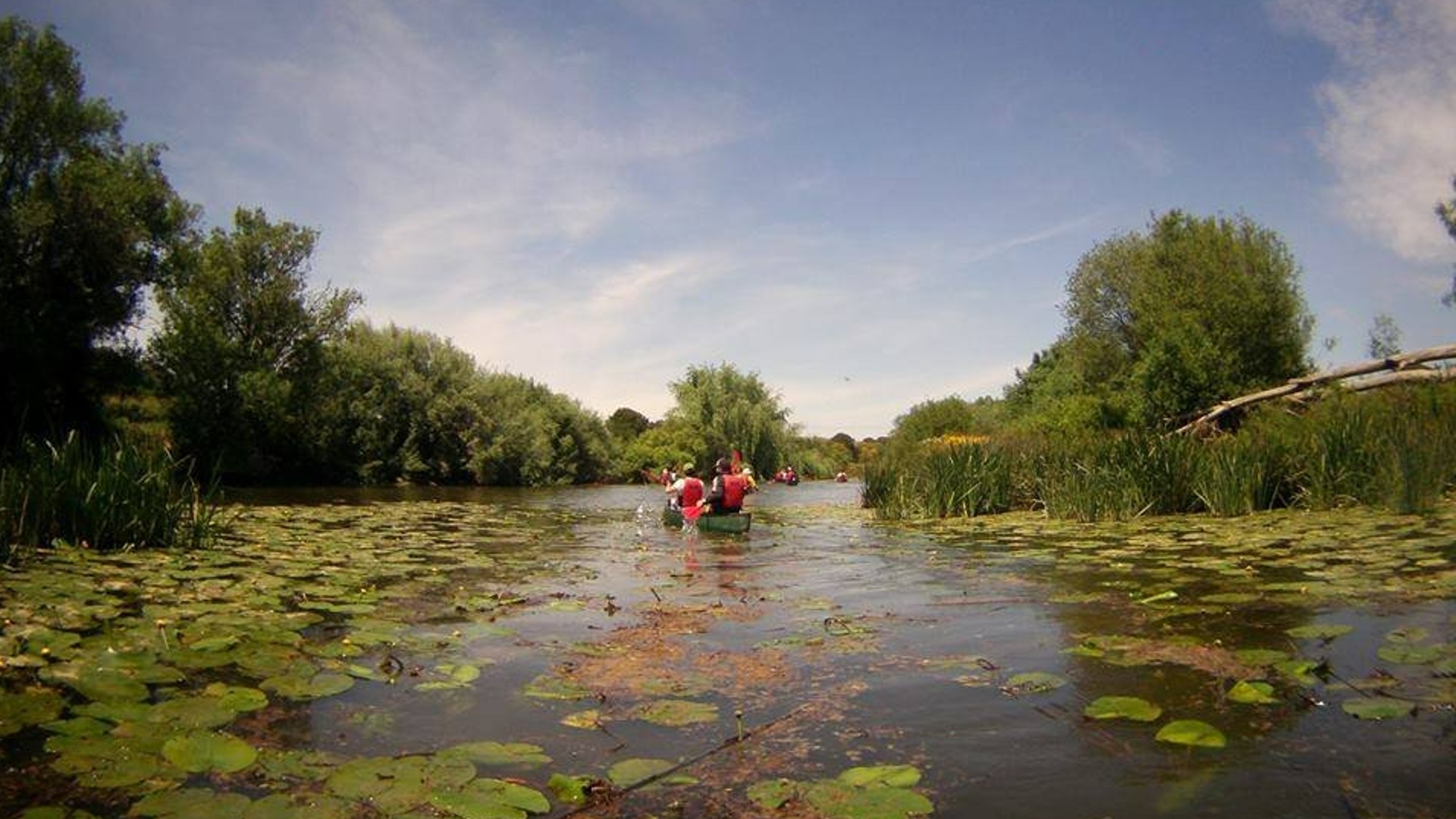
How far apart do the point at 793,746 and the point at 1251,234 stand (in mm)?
36778

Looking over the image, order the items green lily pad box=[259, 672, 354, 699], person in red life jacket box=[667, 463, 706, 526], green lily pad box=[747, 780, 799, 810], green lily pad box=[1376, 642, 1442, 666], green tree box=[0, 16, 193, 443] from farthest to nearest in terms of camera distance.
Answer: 1. green tree box=[0, 16, 193, 443]
2. person in red life jacket box=[667, 463, 706, 526]
3. green lily pad box=[259, 672, 354, 699]
4. green lily pad box=[1376, 642, 1442, 666]
5. green lily pad box=[747, 780, 799, 810]

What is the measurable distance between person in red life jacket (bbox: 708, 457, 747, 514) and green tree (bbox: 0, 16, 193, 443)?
21.8 metres

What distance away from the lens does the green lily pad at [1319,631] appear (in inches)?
170

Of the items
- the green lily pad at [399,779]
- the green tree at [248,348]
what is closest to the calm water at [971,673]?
the green lily pad at [399,779]

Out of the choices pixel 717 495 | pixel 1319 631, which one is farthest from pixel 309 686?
pixel 717 495

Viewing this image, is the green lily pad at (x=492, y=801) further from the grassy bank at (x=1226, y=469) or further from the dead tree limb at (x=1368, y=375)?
the dead tree limb at (x=1368, y=375)

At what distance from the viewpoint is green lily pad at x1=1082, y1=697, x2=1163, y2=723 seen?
10.6 feet

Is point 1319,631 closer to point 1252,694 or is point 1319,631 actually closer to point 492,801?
point 1252,694

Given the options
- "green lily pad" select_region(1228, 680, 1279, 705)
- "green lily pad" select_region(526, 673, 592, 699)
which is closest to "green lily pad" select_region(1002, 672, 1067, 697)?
"green lily pad" select_region(1228, 680, 1279, 705)

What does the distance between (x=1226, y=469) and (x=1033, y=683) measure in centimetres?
975

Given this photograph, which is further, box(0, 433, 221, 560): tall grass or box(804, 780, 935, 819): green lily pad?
box(0, 433, 221, 560): tall grass

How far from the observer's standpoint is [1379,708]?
312 centimetres

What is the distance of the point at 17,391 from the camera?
24297mm

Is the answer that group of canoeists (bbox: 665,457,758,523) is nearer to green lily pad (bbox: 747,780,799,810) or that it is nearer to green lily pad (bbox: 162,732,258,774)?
green lily pad (bbox: 162,732,258,774)
